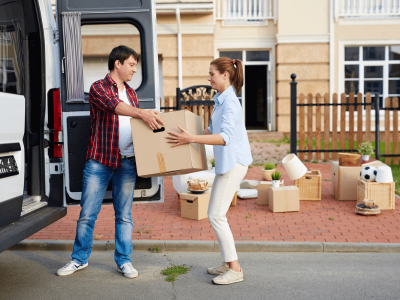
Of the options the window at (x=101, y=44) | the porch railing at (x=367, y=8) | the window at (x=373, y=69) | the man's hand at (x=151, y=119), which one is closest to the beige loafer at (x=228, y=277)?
the man's hand at (x=151, y=119)

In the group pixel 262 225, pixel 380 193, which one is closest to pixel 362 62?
pixel 380 193

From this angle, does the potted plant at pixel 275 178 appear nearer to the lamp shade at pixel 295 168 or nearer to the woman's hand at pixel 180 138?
the lamp shade at pixel 295 168

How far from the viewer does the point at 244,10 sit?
1594 cm

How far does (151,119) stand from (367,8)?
560 inches

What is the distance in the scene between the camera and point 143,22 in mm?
4453

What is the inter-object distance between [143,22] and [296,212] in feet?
11.8

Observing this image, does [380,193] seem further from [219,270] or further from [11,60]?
[11,60]

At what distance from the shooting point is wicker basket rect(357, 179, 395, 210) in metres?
6.64

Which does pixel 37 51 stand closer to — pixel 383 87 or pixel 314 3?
pixel 314 3

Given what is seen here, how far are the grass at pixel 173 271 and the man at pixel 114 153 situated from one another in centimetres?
30

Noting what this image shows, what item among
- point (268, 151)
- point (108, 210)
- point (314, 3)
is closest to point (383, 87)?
point (314, 3)

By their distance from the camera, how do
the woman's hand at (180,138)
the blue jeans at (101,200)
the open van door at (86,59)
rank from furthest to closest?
the open van door at (86,59) → the blue jeans at (101,200) → the woman's hand at (180,138)

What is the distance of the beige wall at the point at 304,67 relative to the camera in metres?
15.5

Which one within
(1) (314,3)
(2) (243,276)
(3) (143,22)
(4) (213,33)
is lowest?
(2) (243,276)
